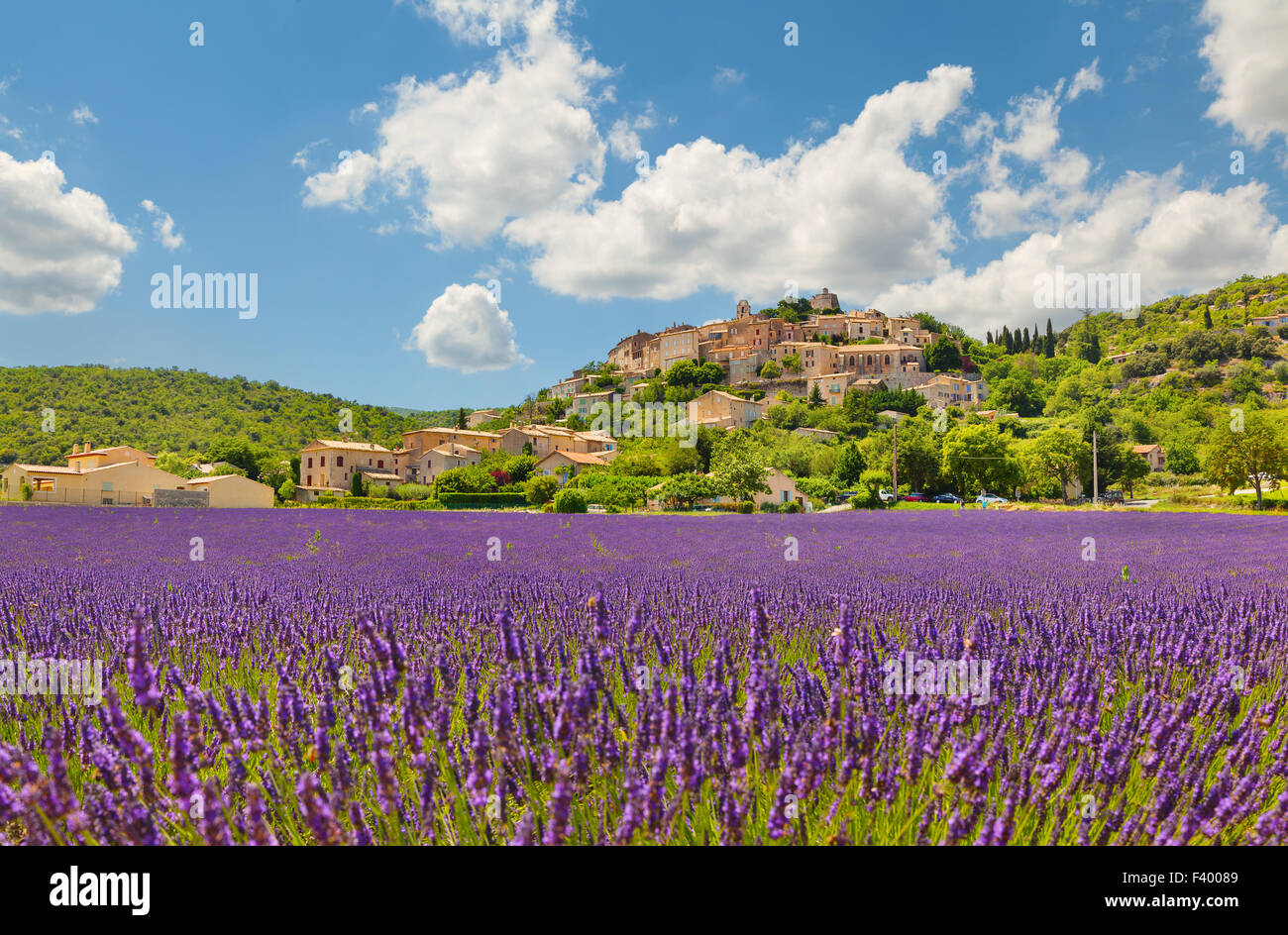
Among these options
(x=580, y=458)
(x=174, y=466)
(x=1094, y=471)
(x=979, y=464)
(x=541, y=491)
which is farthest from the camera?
(x=580, y=458)

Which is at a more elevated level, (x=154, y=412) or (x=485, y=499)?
(x=154, y=412)

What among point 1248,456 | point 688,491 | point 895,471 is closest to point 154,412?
point 688,491

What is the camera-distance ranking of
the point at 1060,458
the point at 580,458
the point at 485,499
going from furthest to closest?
the point at 580,458, the point at 1060,458, the point at 485,499

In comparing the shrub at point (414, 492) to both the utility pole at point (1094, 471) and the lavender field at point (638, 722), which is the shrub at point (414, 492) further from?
the lavender field at point (638, 722)

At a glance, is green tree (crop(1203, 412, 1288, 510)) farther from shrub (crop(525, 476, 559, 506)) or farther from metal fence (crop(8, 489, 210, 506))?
metal fence (crop(8, 489, 210, 506))

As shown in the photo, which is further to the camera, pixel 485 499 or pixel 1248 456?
pixel 485 499

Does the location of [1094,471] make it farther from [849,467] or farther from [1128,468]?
[849,467]

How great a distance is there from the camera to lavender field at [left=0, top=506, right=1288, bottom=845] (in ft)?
4.45

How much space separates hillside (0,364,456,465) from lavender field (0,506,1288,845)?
6414 cm

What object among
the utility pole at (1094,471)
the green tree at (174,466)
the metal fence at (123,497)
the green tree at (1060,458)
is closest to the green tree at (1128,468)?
the utility pole at (1094,471)

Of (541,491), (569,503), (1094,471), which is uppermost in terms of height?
(1094,471)

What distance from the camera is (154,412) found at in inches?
2549

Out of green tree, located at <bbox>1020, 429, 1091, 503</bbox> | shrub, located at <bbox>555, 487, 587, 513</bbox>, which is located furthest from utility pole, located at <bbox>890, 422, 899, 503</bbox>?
shrub, located at <bbox>555, 487, 587, 513</bbox>

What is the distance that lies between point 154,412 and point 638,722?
79280 millimetres
